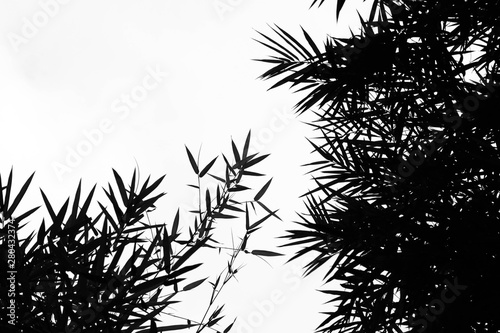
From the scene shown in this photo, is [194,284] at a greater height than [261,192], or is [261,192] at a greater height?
[261,192]

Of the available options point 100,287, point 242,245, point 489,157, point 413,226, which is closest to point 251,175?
point 242,245

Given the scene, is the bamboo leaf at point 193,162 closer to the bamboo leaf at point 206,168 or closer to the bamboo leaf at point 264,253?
the bamboo leaf at point 206,168

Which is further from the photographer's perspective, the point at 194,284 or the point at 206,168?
the point at 206,168

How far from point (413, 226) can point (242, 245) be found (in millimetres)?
764

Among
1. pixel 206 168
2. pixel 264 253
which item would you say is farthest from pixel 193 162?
pixel 264 253

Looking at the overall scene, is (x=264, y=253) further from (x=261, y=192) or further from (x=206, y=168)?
(x=206, y=168)

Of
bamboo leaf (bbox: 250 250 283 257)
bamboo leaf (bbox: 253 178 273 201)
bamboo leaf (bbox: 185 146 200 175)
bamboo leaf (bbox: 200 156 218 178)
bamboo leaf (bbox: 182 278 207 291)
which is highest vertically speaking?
bamboo leaf (bbox: 185 146 200 175)

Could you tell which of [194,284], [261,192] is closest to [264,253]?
[261,192]

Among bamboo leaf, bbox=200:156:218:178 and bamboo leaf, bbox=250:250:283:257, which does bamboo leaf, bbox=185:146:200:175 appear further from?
bamboo leaf, bbox=250:250:283:257

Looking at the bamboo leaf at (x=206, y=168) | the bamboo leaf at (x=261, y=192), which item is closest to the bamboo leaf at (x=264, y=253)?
the bamboo leaf at (x=261, y=192)

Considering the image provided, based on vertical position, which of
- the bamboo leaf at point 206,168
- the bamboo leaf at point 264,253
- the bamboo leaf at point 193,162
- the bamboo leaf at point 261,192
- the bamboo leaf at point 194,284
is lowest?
the bamboo leaf at point 194,284

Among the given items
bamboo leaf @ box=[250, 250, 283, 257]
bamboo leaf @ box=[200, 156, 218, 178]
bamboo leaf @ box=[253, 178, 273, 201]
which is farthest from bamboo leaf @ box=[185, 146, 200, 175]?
bamboo leaf @ box=[250, 250, 283, 257]

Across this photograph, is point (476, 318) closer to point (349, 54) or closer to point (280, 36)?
point (349, 54)

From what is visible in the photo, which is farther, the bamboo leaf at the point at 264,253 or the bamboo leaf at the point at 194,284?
the bamboo leaf at the point at 264,253
